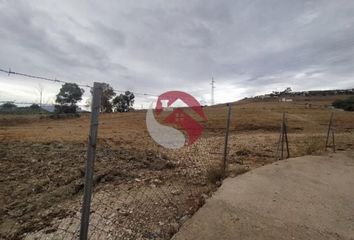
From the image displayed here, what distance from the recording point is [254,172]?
Answer: 213 inches

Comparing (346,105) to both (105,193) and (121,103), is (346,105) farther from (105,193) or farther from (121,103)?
(105,193)

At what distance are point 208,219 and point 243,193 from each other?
3.74 feet

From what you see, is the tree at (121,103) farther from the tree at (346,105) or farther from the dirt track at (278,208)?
the dirt track at (278,208)

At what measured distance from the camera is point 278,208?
11.6 ft

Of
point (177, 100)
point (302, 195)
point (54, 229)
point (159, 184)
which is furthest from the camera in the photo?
point (177, 100)

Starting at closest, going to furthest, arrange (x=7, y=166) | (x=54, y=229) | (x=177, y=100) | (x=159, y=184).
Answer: (x=54, y=229) < (x=159, y=184) < (x=7, y=166) < (x=177, y=100)

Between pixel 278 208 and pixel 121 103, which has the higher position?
pixel 121 103

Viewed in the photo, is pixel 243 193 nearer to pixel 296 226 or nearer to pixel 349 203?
pixel 296 226

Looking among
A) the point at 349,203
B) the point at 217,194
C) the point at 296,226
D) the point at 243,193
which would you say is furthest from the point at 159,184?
the point at 349,203

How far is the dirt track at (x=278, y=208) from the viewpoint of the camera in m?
2.89

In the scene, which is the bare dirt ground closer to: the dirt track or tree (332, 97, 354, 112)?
the dirt track

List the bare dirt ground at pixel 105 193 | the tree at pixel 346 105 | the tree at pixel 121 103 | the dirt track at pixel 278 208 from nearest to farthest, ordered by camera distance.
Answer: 1. the dirt track at pixel 278 208
2. the bare dirt ground at pixel 105 193
3. the tree at pixel 346 105
4. the tree at pixel 121 103

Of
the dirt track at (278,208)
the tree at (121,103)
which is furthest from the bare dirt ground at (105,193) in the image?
the tree at (121,103)

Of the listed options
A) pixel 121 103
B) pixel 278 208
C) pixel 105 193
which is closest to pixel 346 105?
pixel 121 103
